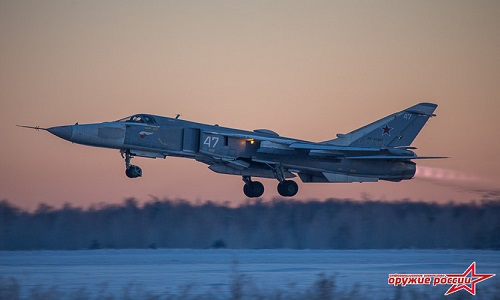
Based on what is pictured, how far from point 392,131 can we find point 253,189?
5.60 metres

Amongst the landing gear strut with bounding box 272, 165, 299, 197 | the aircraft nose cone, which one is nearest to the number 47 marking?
the landing gear strut with bounding box 272, 165, 299, 197

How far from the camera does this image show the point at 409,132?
1222 inches

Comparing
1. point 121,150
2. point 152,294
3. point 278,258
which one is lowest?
point 152,294

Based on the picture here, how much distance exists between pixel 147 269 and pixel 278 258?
17.2 feet

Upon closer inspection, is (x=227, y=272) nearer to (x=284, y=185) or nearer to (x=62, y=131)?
(x=62, y=131)

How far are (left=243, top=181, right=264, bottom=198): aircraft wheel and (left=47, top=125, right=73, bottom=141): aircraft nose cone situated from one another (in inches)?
270

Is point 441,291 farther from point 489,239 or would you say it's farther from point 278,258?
point 489,239

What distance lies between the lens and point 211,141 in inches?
1093

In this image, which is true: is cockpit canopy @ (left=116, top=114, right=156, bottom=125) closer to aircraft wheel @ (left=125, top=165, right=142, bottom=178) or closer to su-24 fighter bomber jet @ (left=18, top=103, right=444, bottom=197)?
su-24 fighter bomber jet @ (left=18, top=103, right=444, bottom=197)

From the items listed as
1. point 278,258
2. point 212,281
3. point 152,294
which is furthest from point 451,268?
point 152,294

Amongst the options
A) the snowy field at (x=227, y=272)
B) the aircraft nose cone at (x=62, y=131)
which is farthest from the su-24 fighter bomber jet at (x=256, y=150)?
the snowy field at (x=227, y=272)

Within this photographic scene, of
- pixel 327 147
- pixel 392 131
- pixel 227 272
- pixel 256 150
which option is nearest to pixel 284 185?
pixel 256 150

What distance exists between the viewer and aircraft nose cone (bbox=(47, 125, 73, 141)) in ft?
84.9

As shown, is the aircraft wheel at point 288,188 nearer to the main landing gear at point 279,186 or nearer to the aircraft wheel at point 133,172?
the main landing gear at point 279,186
